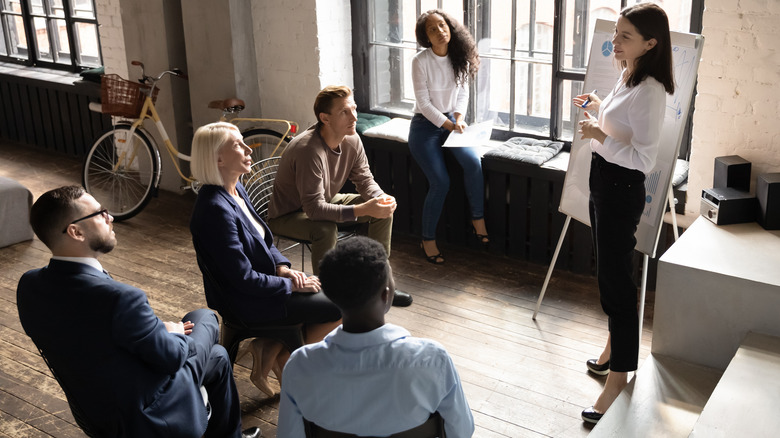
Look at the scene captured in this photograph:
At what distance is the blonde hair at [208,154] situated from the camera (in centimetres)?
329

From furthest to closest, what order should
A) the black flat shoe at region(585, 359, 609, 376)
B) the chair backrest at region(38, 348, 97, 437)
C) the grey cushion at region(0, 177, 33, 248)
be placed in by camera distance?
the grey cushion at region(0, 177, 33, 248) < the black flat shoe at region(585, 359, 609, 376) < the chair backrest at region(38, 348, 97, 437)

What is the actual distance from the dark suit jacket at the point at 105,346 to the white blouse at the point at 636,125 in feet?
5.92

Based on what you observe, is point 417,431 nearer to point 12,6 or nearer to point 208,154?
point 208,154

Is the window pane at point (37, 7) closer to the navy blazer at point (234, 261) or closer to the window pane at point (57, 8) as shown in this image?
the window pane at point (57, 8)

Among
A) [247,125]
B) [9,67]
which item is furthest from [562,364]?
[9,67]

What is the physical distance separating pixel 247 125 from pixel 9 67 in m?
3.22

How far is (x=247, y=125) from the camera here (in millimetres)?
6023

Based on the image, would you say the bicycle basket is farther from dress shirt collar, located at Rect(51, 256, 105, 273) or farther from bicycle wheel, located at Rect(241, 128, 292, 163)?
dress shirt collar, located at Rect(51, 256, 105, 273)

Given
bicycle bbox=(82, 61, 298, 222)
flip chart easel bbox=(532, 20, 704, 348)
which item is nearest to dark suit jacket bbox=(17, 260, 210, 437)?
flip chart easel bbox=(532, 20, 704, 348)

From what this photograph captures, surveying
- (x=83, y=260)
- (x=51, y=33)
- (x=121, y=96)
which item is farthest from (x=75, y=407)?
(x=51, y=33)

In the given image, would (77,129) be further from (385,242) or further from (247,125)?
(385,242)

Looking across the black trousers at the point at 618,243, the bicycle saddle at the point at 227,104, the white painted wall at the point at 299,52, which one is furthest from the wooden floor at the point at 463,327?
the white painted wall at the point at 299,52

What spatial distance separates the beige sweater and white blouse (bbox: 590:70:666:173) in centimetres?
134

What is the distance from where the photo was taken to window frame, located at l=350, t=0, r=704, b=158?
477cm
